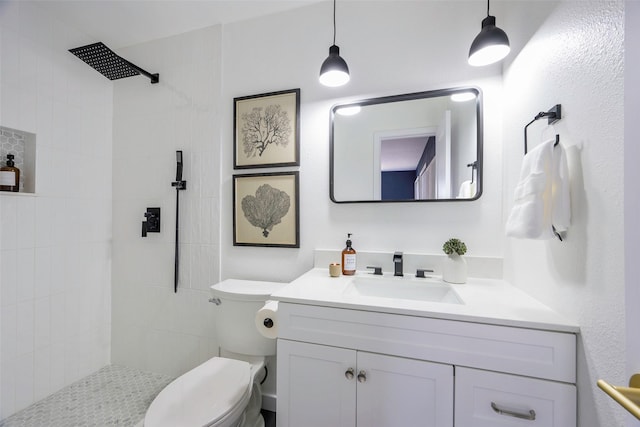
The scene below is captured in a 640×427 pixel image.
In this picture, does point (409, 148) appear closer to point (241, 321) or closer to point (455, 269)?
point (455, 269)

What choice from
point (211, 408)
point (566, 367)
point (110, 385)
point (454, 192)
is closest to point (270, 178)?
point (454, 192)

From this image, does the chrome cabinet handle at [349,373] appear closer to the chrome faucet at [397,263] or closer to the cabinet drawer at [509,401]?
the cabinet drawer at [509,401]

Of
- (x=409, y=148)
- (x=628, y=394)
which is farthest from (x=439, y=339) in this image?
(x=409, y=148)

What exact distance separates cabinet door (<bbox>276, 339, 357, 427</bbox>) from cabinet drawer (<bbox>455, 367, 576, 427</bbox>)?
362 millimetres

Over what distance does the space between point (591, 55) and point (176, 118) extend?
2032 mm

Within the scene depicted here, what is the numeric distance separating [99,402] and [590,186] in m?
2.53

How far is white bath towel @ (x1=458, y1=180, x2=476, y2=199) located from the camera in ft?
4.18

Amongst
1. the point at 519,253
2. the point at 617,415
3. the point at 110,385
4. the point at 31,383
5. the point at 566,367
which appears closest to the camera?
the point at 617,415

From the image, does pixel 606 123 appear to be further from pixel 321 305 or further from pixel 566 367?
pixel 321 305

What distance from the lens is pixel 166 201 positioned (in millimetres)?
1755

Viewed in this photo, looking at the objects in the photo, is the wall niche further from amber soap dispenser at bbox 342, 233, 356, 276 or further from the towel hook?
the towel hook

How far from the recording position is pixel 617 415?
0.60 metres

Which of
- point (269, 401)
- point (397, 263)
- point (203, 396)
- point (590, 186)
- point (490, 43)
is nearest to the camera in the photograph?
point (590, 186)

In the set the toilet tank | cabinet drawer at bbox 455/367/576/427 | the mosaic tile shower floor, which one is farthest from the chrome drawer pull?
the mosaic tile shower floor
